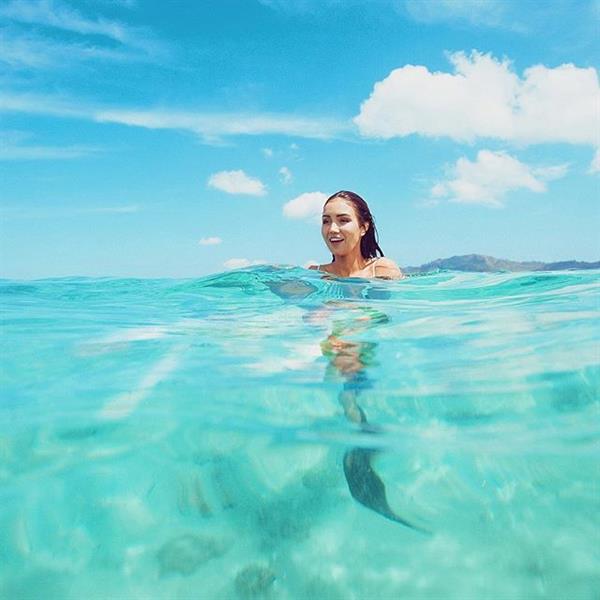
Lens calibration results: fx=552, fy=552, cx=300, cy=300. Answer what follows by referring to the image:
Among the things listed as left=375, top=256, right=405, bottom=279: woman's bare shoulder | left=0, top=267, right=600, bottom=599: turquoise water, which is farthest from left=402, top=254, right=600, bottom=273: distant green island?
left=0, top=267, right=600, bottom=599: turquoise water

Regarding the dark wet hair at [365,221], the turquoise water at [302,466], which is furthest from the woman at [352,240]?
the turquoise water at [302,466]

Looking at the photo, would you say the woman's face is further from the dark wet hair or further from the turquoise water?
the turquoise water

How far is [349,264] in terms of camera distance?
8250 mm

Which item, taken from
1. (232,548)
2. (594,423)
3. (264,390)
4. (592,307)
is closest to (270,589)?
(232,548)

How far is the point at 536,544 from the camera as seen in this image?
7.22 feet

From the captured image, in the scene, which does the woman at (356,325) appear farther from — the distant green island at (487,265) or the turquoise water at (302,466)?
the distant green island at (487,265)

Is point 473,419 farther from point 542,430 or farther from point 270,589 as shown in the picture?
point 270,589

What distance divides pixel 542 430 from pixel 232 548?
1747 millimetres

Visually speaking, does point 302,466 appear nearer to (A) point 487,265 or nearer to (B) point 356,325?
(B) point 356,325

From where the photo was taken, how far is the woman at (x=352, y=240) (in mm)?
7918

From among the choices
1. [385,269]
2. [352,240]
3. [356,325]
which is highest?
[352,240]

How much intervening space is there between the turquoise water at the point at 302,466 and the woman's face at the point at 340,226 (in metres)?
3.19

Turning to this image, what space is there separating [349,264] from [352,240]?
412 millimetres

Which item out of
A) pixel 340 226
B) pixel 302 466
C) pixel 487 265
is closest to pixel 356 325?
pixel 340 226
